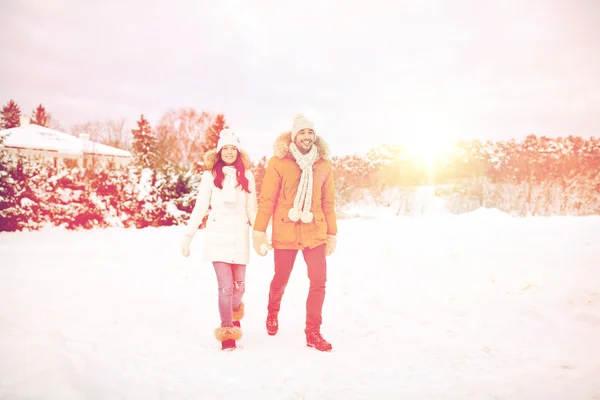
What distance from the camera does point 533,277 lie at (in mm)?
5137

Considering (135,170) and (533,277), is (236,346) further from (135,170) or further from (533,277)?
(135,170)

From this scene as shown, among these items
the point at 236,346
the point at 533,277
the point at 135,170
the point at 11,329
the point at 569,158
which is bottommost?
the point at 236,346

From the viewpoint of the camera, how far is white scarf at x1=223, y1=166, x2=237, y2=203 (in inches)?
154

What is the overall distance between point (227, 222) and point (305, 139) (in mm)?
1210

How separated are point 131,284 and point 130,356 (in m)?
2.37

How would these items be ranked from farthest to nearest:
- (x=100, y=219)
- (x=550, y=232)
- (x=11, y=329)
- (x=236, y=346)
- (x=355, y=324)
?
(x=100, y=219), (x=550, y=232), (x=355, y=324), (x=236, y=346), (x=11, y=329)

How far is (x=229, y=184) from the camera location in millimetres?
3965

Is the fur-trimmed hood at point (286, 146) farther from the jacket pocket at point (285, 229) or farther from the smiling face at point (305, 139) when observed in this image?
the jacket pocket at point (285, 229)

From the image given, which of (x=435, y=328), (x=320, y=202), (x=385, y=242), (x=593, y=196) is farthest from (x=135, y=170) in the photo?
(x=593, y=196)

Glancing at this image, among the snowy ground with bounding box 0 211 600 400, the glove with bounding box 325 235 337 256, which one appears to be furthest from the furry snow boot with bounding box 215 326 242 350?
the glove with bounding box 325 235 337 256

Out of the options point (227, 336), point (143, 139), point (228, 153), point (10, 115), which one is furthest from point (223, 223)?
point (10, 115)

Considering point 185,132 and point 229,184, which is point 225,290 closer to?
point 229,184

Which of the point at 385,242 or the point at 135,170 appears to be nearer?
the point at 385,242

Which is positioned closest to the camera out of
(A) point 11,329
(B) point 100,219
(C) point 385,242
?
(A) point 11,329
